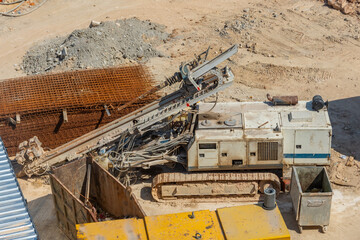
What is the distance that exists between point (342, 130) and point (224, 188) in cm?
577

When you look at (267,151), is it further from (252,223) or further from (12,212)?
(12,212)

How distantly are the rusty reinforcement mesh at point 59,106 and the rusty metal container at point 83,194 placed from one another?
2969mm

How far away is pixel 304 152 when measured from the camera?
1473cm

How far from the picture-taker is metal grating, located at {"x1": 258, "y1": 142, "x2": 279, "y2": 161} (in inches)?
570

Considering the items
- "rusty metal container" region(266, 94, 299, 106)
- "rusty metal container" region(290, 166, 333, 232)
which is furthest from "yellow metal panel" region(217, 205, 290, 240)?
"rusty metal container" region(266, 94, 299, 106)

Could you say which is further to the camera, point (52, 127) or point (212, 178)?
point (52, 127)

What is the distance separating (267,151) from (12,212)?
281 inches

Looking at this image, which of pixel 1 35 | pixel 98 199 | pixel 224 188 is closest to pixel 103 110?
pixel 98 199

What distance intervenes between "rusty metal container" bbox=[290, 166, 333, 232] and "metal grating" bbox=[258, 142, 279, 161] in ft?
2.38

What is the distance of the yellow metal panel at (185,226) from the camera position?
10883 millimetres

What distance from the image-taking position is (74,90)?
1775cm

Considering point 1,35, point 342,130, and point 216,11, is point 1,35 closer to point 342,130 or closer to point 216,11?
point 216,11

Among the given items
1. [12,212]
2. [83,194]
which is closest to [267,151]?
[83,194]

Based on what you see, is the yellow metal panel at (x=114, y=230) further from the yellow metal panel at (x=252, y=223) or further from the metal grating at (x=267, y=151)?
the metal grating at (x=267, y=151)
